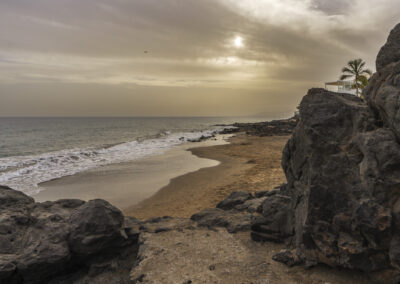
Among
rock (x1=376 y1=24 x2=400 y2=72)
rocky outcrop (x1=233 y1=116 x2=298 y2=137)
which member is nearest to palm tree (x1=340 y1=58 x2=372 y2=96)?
rocky outcrop (x1=233 y1=116 x2=298 y2=137)

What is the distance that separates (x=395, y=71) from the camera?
460 centimetres

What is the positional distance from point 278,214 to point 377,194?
294cm

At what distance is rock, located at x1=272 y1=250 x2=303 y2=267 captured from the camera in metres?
5.46

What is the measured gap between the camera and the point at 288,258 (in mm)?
5602

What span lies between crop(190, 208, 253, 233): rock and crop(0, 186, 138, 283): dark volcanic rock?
227 centimetres

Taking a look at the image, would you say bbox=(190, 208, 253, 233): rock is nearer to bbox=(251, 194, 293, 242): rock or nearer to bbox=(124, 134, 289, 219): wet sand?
bbox=(251, 194, 293, 242): rock

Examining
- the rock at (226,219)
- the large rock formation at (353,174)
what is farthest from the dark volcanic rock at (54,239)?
the large rock formation at (353,174)

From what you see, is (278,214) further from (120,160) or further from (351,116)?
(120,160)

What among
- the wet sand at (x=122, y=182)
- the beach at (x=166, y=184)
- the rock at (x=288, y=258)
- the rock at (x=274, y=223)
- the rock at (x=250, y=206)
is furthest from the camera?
the wet sand at (x=122, y=182)

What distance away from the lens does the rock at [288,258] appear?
17.9ft

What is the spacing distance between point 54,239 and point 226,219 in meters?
4.97

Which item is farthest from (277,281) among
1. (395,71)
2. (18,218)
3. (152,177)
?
(152,177)

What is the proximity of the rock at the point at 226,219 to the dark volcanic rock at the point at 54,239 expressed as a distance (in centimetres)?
227

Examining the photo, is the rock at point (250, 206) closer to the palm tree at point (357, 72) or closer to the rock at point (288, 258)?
the rock at point (288, 258)
